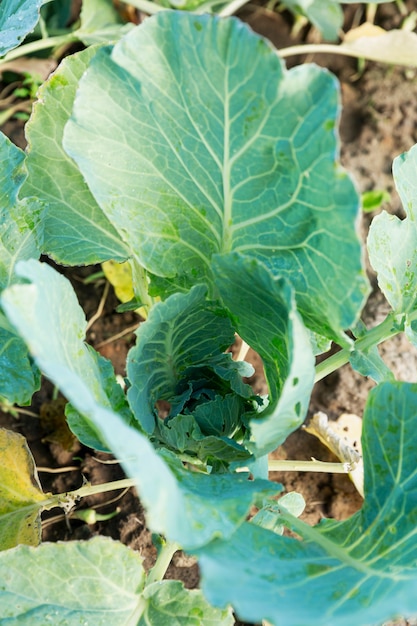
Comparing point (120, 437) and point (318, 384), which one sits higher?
point (120, 437)

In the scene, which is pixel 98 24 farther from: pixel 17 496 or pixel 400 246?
pixel 17 496

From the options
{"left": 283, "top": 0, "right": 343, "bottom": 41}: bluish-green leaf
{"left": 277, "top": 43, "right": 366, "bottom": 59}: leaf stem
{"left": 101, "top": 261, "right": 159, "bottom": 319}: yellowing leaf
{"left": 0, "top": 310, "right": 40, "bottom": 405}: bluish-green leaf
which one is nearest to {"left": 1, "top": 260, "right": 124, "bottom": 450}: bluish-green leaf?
{"left": 0, "top": 310, "right": 40, "bottom": 405}: bluish-green leaf

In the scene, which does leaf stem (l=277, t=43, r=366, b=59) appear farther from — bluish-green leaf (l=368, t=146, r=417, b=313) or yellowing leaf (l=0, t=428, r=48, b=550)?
yellowing leaf (l=0, t=428, r=48, b=550)

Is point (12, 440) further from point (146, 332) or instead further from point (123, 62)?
point (123, 62)

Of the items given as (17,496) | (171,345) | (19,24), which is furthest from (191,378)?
(19,24)

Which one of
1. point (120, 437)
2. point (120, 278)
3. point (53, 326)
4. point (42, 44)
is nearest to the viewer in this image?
point (120, 437)

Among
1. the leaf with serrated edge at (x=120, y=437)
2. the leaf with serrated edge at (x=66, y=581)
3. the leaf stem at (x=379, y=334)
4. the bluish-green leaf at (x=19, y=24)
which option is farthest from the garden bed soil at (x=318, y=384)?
the bluish-green leaf at (x=19, y=24)
